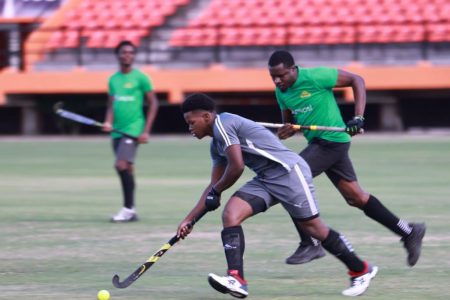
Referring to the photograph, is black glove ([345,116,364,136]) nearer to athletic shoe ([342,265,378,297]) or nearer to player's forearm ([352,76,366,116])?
player's forearm ([352,76,366,116])

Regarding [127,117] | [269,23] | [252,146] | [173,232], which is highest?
[252,146]

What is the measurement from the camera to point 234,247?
311 inches

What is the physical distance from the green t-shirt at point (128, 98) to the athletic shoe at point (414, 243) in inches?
179

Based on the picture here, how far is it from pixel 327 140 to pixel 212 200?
2094 millimetres

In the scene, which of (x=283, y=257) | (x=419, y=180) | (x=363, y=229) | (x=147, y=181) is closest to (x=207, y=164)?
(x=147, y=181)

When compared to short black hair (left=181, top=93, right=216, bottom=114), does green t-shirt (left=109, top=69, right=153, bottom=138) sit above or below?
below

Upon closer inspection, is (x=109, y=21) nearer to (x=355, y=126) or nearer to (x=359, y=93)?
(x=359, y=93)

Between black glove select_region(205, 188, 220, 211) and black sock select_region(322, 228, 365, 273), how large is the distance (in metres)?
0.81

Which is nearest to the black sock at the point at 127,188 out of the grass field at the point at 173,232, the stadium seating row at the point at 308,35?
the grass field at the point at 173,232

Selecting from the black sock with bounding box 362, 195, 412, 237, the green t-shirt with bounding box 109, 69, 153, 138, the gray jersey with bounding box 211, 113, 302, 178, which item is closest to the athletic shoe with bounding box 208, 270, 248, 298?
the gray jersey with bounding box 211, 113, 302, 178

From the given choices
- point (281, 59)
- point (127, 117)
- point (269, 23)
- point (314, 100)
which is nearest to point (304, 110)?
point (314, 100)

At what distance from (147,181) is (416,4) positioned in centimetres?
1540

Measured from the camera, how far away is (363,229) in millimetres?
12156

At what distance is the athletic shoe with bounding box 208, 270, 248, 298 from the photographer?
25.3 ft
